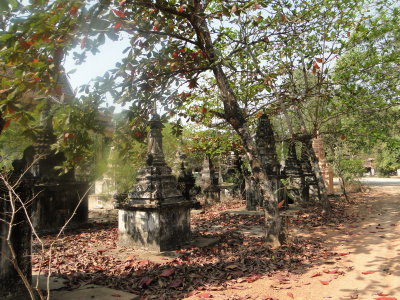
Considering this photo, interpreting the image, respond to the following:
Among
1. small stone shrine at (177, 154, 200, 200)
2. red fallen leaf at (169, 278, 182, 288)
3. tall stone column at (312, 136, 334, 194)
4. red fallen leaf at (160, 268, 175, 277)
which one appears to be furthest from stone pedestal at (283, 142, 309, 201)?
red fallen leaf at (169, 278, 182, 288)

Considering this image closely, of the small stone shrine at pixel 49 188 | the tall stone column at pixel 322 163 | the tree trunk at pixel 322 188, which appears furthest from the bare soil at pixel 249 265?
the tall stone column at pixel 322 163

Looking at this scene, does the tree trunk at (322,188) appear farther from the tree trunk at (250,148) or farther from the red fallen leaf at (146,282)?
the red fallen leaf at (146,282)

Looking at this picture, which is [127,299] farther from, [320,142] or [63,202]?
[320,142]

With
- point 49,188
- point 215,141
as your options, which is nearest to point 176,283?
point 49,188

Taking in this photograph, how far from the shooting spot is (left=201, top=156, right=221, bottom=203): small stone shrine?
1528 centimetres

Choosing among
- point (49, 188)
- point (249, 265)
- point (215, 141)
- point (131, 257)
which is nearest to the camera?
point (249, 265)

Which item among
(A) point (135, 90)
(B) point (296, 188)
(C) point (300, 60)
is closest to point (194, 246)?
(A) point (135, 90)

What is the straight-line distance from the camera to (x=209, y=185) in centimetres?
1540

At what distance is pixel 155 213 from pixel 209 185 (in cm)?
906

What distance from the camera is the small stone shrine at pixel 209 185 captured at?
1528 cm

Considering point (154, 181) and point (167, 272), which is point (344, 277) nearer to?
point (167, 272)

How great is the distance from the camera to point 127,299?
3.93 metres

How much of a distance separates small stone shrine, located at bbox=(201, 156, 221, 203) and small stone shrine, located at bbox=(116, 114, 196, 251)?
8.18 metres

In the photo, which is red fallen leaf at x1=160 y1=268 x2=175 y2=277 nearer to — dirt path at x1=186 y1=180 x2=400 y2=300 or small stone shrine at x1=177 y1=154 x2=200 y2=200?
dirt path at x1=186 y1=180 x2=400 y2=300
